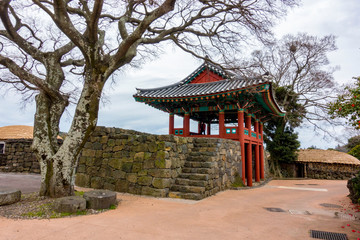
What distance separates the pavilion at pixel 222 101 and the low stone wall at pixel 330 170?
21.5 feet

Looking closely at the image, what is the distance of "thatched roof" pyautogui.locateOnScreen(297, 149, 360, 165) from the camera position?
57.2ft

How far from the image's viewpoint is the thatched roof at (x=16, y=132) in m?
14.5

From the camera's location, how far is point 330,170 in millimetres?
17672

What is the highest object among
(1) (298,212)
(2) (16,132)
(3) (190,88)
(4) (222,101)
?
(3) (190,88)

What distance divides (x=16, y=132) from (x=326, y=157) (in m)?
23.0

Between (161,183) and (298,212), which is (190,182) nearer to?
(161,183)

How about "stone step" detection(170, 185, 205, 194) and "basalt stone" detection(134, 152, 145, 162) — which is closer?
"stone step" detection(170, 185, 205, 194)

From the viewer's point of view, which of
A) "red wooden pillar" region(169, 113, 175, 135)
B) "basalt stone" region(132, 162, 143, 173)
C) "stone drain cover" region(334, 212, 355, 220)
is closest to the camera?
"stone drain cover" region(334, 212, 355, 220)

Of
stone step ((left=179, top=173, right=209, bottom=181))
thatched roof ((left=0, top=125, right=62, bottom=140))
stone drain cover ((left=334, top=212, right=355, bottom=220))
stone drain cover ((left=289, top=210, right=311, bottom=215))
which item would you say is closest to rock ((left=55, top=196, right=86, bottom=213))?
stone step ((left=179, top=173, right=209, bottom=181))

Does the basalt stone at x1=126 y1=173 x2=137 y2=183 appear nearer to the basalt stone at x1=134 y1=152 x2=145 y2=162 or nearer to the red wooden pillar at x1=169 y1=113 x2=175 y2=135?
the basalt stone at x1=134 y1=152 x2=145 y2=162

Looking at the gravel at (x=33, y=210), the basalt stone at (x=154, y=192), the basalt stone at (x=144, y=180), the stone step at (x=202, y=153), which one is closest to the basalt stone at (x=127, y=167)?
the basalt stone at (x=144, y=180)

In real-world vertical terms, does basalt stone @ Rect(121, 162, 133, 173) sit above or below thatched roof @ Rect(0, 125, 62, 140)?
below

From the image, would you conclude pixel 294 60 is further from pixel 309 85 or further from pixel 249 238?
pixel 249 238

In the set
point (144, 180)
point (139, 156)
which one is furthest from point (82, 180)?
point (144, 180)
